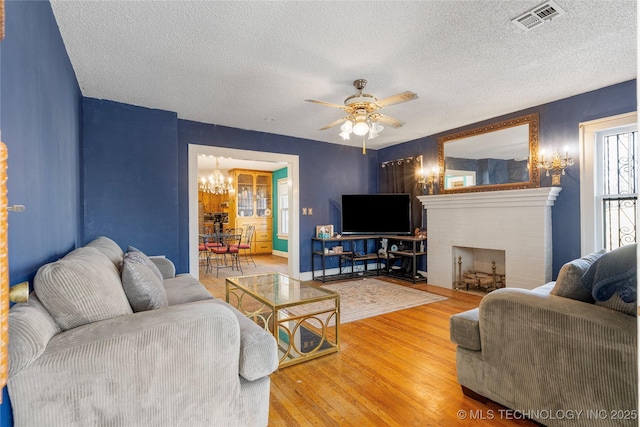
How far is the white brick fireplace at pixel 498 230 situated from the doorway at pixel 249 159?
2192 millimetres

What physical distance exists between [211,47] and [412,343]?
3.01m

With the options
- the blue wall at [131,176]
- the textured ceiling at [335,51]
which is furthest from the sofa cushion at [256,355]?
the blue wall at [131,176]

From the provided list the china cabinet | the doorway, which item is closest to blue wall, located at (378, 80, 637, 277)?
the doorway

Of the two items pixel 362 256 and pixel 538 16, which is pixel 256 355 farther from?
pixel 362 256

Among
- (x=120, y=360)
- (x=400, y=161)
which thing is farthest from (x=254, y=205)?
(x=120, y=360)

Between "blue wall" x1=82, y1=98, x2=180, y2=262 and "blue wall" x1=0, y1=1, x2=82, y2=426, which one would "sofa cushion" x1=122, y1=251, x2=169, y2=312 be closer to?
"blue wall" x1=0, y1=1, x2=82, y2=426

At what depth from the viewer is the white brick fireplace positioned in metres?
3.84

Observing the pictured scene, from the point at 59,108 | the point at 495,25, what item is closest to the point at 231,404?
the point at 59,108

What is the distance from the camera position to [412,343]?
2.73 metres

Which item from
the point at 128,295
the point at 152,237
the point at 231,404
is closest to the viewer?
the point at 231,404

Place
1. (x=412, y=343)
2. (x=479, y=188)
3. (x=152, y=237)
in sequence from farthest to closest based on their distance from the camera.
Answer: (x=479, y=188), (x=152, y=237), (x=412, y=343)

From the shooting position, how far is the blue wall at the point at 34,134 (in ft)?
4.15

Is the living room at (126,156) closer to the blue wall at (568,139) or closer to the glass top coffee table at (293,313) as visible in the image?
the blue wall at (568,139)

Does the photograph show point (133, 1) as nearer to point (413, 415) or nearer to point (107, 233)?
point (107, 233)
